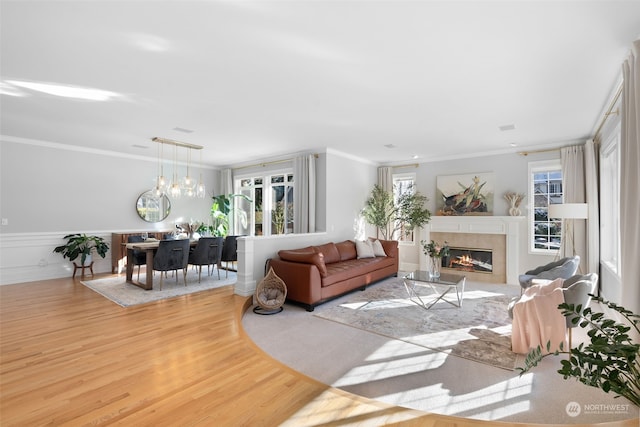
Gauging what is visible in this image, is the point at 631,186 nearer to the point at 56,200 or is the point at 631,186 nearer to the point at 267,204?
the point at 267,204

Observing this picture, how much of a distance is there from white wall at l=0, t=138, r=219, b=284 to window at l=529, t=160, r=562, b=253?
866 cm

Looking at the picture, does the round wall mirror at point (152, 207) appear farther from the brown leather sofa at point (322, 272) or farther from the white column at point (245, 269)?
the brown leather sofa at point (322, 272)

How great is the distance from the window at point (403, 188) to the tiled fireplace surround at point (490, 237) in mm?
783

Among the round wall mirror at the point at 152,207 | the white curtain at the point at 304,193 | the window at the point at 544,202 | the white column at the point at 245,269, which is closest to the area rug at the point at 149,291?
the white column at the point at 245,269

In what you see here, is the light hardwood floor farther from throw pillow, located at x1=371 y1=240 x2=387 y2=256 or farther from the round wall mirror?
the round wall mirror

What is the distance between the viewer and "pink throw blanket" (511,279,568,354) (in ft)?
9.62

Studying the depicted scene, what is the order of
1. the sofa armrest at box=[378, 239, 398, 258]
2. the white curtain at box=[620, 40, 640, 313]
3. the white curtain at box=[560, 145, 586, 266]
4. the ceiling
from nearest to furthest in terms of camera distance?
the ceiling, the white curtain at box=[620, 40, 640, 313], the white curtain at box=[560, 145, 586, 266], the sofa armrest at box=[378, 239, 398, 258]

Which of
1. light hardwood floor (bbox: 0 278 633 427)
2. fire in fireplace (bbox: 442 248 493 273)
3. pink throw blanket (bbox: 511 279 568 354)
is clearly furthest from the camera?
fire in fireplace (bbox: 442 248 493 273)

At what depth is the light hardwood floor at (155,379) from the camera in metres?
2.04

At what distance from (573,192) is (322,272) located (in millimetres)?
4738

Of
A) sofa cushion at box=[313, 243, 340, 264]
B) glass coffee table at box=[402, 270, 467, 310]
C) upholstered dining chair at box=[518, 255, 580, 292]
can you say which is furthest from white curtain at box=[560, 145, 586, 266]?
sofa cushion at box=[313, 243, 340, 264]

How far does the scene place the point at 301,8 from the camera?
84.6 inches

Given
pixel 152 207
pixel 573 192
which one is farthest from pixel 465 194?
pixel 152 207

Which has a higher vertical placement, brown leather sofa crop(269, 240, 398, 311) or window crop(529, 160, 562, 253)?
window crop(529, 160, 562, 253)
